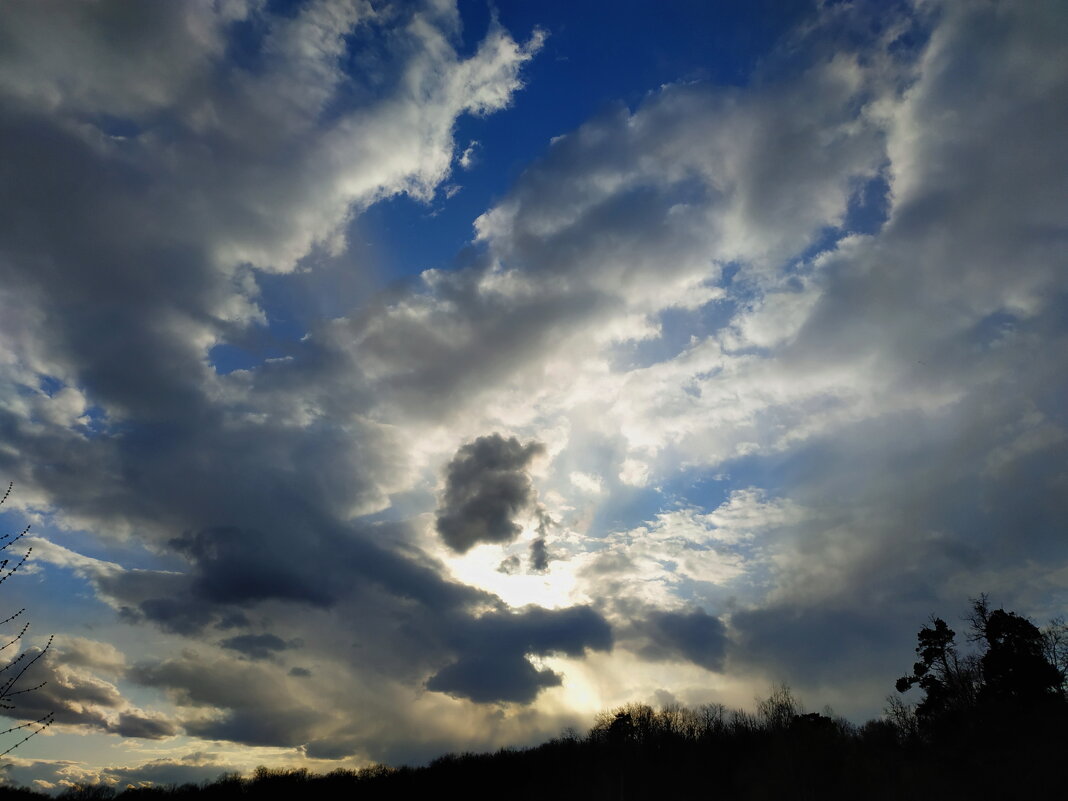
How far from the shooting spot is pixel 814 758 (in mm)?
57562

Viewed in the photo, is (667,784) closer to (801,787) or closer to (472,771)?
(801,787)

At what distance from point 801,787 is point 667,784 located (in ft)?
57.4

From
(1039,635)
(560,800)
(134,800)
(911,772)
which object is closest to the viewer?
(911,772)

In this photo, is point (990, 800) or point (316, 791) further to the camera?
point (316, 791)

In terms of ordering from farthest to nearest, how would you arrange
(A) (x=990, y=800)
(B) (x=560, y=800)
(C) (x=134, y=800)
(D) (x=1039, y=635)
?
(C) (x=134, y=800) → (B) (x=560, y=800) → (D) (x=1039, y=635) → (A) (x=990, y=800)

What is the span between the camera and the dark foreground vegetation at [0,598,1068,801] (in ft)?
169

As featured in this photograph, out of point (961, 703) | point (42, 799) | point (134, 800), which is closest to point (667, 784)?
point (961, 703)

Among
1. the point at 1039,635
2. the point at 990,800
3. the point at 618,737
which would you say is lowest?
the point at 990,800

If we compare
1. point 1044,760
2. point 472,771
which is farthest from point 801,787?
point 472,771

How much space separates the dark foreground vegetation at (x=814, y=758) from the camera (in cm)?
5147

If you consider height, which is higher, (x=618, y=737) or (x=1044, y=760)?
(x=618, y=737)

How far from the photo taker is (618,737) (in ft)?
274

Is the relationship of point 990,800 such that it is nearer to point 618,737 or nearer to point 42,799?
point 618,737

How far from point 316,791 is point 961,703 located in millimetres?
77824
